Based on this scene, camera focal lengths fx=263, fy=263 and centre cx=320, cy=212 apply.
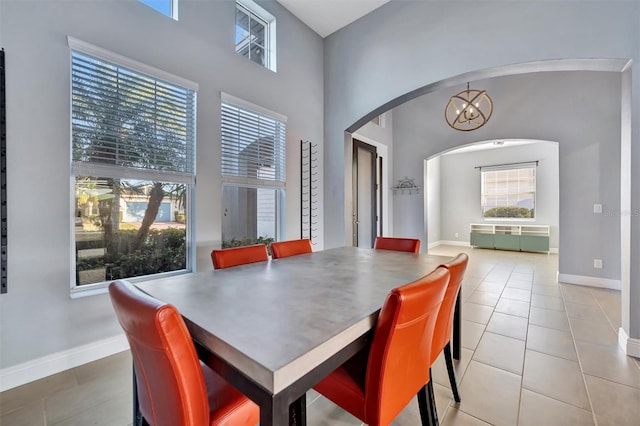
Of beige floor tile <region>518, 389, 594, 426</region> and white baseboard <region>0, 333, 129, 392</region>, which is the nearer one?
beige floor tile <region>518, 389, 594, 426</region>

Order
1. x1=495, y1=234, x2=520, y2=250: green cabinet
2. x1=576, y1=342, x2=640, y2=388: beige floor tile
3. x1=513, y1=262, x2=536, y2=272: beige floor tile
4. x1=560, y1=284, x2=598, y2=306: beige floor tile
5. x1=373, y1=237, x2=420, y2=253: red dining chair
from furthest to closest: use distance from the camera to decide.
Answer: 1. x1=495, y1=234, x2=520, y2=250: green cabinet
2. x1=513, y1=262, x2=536, y2=272: beige floor tile
3. x1=560, y1=284, x2=598, y2=306: beige floor tile
4. x1=373, y1=237, x2=420, y2=253: red dining chair
5. x1=576, y1=342, x2=640, y2=388: beige floor tile

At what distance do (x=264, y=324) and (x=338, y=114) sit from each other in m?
3.64

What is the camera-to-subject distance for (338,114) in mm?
3963

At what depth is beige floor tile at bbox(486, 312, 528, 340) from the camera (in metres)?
2.49

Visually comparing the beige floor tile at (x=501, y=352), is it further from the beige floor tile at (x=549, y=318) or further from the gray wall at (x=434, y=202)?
the gray wall at (x=434, y=202)

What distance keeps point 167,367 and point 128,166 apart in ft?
6.88

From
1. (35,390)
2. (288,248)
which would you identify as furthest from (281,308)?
(35,390)

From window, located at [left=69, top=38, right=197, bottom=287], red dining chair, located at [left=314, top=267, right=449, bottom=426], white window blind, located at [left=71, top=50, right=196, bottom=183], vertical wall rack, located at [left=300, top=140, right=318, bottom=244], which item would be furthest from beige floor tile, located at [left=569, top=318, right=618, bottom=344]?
white window blind, located at [left=71, top=50, right=196, bottom=183]

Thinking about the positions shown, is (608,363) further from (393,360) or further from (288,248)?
(288,248)

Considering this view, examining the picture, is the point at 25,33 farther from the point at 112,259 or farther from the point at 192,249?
the point at 192,249

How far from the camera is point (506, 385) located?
69.4 inches

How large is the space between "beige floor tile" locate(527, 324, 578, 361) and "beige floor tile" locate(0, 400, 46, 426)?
11.3 feet

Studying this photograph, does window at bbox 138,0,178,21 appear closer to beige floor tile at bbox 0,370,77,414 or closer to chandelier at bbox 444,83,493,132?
beige floor tile at bbox 0,370,77,414

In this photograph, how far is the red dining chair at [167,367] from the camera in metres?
0.72
